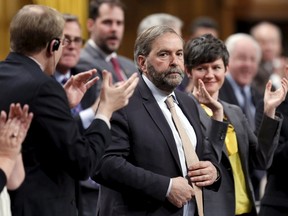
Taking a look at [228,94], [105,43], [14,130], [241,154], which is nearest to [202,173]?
[241,154]

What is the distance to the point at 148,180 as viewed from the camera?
3.53 meters

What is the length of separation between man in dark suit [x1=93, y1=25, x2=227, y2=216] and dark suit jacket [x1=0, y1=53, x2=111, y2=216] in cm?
35

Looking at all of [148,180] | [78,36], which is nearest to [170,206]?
[148,180]

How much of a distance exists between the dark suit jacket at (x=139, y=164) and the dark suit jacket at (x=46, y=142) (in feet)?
1.10

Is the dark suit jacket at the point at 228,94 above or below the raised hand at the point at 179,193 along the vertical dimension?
below

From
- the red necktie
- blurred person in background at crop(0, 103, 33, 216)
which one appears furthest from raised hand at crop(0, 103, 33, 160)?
the red necktie

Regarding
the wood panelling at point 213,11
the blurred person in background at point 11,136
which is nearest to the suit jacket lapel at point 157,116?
the blurred person in background at point 11,136

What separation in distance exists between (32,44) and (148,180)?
0.79 meters

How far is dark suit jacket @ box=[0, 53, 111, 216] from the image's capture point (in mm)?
3107

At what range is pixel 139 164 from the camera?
3627mm

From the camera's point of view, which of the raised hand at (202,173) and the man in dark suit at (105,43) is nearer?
the raised hand at (202,173)

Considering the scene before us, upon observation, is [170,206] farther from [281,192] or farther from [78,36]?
[78,36]

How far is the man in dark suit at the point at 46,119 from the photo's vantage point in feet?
10.2

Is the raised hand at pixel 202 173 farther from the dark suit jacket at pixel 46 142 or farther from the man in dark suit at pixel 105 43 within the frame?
the man in dark suit at pixel 105 43
